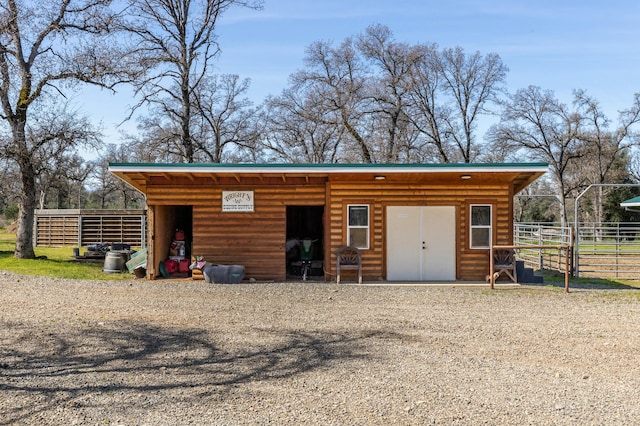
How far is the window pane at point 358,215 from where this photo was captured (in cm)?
1334

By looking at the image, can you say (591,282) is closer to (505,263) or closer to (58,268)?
(505,263)

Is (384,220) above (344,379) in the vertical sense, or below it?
above

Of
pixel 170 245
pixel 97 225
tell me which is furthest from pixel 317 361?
pixel 97 225

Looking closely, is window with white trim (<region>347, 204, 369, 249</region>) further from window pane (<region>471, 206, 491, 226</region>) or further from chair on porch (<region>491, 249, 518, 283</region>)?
chair on porch (<region>491, 249, 518, 283</region>)

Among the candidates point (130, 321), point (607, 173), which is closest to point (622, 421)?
point (130, 321)

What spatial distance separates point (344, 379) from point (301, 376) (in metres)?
0.43

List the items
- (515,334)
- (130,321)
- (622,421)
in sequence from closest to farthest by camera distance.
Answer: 1. (622,421)
2. (515,334)
3. (130,321)

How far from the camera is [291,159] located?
41219mm

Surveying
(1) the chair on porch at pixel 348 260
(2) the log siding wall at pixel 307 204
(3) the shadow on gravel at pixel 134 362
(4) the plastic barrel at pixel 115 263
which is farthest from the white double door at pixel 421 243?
(4) the plastic barrel at pixel 115 263

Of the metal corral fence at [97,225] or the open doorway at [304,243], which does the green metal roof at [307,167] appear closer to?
the open doorway at [304,243]

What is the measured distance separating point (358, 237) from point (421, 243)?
161cm

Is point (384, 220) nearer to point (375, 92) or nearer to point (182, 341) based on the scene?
point (182, 341)

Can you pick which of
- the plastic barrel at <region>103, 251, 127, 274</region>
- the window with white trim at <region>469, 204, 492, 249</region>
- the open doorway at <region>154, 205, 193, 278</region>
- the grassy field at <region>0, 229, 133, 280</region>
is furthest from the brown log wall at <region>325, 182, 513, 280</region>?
the plastic barrel at <region>103, 251, 127, 274</region>

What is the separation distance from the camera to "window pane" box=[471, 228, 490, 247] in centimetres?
1340
